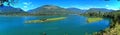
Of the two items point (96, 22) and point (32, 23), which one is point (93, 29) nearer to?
point (96, 22)

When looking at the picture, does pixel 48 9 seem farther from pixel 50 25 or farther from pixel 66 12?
pixel 50 25

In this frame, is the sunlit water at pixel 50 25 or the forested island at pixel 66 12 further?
the sunlit water at pixel 50 25

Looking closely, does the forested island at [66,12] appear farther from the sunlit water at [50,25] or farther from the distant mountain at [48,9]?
the sunlit water at [50,25]

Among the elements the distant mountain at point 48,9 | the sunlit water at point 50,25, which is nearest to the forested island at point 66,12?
the distant mountain at point 48,9

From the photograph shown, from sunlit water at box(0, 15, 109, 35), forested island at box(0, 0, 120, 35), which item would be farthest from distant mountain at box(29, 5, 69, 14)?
sunlit water at box(0, 15, 109, 35)

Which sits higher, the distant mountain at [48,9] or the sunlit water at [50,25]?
the distant mountain at [48,9]

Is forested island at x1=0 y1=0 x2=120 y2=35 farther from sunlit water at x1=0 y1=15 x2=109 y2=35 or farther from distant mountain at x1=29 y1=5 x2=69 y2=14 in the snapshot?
sunlit water at x1=0 y1=15 x2=109 y2=35

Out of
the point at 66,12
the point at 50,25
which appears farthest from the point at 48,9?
the point at 50,25

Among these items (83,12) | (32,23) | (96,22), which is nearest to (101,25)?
(96,22)
